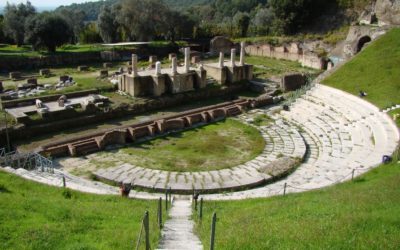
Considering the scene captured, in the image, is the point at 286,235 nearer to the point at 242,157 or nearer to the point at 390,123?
the point at 242,157

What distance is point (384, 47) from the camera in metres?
30.3

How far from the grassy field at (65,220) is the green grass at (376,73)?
16925 mm

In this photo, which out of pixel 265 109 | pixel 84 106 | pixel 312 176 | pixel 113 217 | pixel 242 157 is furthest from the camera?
pixel 265 109

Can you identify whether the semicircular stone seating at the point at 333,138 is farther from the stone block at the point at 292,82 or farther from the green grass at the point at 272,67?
the green grass at the point at 272,67

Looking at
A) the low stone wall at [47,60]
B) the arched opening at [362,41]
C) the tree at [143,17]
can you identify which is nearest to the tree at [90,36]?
the tree at [143,17]

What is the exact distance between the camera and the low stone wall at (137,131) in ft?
60.4

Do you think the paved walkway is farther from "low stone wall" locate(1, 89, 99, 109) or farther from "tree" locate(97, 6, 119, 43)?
"tree" locate(97, 6, 119, 43)

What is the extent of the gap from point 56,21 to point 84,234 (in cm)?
3685

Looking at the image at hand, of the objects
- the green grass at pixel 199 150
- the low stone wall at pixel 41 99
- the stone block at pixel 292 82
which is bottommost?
the green grass at pixel 199 150

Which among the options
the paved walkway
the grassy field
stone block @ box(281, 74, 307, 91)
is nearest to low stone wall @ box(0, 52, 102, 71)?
stone block @ box(281, 74, 307, 91)

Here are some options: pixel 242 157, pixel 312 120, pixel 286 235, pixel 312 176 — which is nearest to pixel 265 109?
pixel 312 120

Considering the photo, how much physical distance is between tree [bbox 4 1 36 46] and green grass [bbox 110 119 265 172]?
1149 inches

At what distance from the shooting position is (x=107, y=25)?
53375 millimetres

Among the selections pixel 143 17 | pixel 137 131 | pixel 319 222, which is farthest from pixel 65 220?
pixel 143 17
